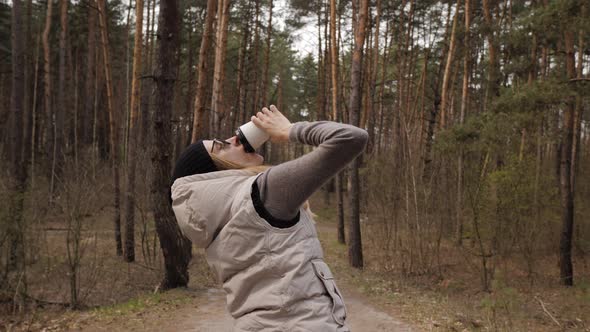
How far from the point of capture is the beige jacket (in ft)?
4.79

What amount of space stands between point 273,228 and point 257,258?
0.35 ft

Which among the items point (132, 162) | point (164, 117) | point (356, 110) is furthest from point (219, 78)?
point (356, 110)

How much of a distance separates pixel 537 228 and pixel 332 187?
62.9ft

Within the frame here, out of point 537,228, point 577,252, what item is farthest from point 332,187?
point 537,228

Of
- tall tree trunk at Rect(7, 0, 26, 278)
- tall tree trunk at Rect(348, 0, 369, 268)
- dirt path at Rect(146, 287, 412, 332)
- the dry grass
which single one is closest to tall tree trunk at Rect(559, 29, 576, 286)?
the dry grass

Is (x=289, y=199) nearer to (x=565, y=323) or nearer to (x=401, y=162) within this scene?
(x=565, y=323)

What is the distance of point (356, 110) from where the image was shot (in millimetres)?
11953

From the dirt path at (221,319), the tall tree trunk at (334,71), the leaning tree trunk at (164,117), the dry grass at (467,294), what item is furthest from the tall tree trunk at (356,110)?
the leaning tree trunk at (164,117)

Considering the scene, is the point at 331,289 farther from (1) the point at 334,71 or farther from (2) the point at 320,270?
(1) the point at 334,71

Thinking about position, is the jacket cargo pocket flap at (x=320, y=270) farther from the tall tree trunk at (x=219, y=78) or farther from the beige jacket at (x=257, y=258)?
the tall tree trunk at (x=219, y=78)

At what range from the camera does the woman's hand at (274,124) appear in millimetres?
1558

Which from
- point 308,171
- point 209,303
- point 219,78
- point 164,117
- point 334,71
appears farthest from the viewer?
→ point 334,71

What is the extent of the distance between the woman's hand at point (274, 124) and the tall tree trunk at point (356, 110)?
405 inches

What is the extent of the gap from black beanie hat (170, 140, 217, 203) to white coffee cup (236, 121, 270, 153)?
130 millimetres
